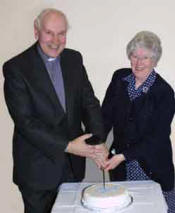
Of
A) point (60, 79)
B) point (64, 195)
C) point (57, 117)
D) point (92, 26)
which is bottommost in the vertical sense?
point (64, 195)

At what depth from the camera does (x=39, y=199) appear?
195 centimetres

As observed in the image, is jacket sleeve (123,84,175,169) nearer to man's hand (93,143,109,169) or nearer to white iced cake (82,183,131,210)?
man's hand (93,143,109,169)

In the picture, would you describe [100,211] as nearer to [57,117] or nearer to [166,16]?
[57,117]

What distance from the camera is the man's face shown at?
186 centimetres

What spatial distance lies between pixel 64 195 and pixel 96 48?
52.3 inches

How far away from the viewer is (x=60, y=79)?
1976 millimetres

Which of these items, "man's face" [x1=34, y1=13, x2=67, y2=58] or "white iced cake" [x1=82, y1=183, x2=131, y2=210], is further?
"man's face" [x1=34, y1=13, x2=67, y2=58]

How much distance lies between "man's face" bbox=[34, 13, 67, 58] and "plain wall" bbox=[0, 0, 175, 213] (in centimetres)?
82

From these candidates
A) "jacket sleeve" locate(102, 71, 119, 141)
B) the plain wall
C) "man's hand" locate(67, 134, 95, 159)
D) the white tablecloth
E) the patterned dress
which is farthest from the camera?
the plain wall

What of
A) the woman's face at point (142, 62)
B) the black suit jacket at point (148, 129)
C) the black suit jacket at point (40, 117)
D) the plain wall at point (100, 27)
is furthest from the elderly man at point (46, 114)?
the plain wall at point (100, 27)

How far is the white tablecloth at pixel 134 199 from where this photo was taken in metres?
1.46

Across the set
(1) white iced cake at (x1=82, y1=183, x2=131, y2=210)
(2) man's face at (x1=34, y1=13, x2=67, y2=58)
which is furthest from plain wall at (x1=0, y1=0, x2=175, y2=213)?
(1) white iced cake at (x1=82, y1=183, x2=131, y2=210)

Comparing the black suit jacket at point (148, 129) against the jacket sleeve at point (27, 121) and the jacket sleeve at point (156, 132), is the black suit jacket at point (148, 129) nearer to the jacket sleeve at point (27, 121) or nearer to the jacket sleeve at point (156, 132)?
the jacket sleeve at point (156, 132)

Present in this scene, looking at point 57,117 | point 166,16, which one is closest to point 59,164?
point 57,117
